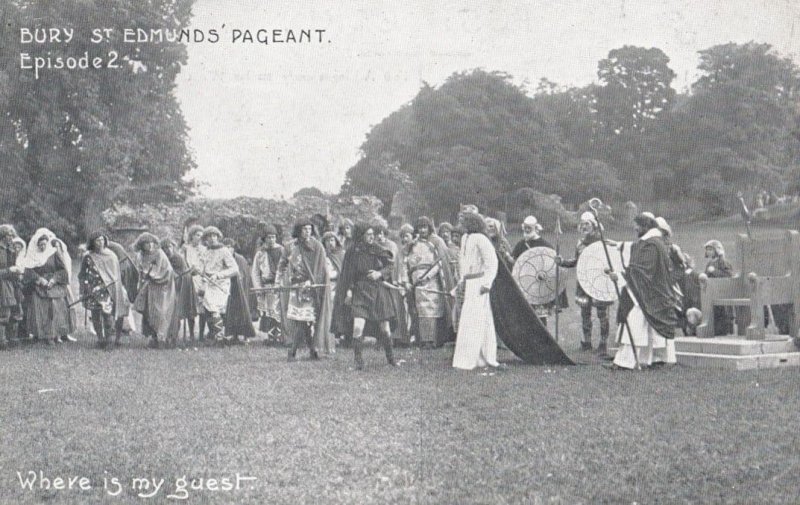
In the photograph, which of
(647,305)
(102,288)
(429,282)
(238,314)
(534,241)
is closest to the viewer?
(647,305)

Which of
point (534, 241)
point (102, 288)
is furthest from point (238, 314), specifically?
point (534, 241)

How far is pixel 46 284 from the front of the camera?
1369 cm

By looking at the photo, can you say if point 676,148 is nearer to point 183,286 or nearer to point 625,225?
point 625,225

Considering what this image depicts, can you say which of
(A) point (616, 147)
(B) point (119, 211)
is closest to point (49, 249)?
(B) point (119, 211)

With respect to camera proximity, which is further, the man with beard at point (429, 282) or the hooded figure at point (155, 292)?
the hooded figure at point (155, 292)

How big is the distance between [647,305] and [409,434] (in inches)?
181

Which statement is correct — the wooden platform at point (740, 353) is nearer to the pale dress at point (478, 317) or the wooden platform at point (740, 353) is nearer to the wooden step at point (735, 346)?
the wooden step at point (735, 346)

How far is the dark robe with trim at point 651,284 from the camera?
1049 centimetres

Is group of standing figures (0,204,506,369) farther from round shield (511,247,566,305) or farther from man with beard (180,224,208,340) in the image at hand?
round shield (511,247,566,305)

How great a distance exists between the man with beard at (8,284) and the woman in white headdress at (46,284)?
8.2 inches

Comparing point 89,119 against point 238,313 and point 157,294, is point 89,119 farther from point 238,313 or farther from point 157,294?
point 238,313

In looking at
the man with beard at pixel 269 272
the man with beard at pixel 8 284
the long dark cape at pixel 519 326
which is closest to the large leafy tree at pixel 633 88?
the long dark cape at pixel 519 326

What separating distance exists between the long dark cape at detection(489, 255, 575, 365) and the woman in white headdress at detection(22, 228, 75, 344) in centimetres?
722

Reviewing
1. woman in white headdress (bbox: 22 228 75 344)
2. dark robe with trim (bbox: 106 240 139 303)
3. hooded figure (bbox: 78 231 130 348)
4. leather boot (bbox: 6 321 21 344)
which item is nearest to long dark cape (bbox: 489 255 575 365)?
hooded figure (bbox: 78 231 130 348)
